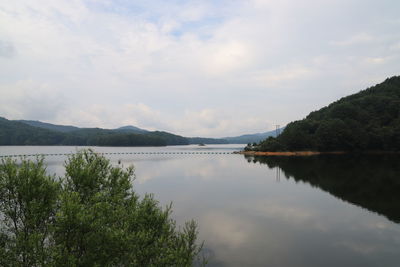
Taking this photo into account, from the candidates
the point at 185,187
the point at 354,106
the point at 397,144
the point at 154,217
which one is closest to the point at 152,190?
the point at 185,187

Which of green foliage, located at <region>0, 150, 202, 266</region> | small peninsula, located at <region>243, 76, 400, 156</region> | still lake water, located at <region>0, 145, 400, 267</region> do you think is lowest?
still lake water, located at <region>0, 145, 400, 267</region>

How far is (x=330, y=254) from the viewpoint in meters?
27.9

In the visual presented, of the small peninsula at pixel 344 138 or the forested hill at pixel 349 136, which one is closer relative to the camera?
the forested hill at pixel 349 136

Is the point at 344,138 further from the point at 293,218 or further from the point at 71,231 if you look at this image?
the point at 71,231

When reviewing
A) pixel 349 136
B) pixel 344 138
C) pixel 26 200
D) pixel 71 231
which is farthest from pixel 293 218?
pixel 349 136

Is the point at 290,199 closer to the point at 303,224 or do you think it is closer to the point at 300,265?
the point at 303,224

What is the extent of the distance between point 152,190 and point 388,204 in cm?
4613

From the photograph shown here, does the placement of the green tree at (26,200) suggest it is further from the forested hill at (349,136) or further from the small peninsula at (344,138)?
the forested hill at (349,136)

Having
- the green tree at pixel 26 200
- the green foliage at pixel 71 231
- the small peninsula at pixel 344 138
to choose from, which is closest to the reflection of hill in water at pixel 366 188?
the green foliage at pixel 71 231

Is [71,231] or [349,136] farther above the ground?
[349,136]

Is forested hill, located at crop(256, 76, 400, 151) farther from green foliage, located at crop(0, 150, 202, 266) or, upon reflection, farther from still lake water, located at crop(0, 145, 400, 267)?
green foliage, located at crop(0, 150, 202, 266)

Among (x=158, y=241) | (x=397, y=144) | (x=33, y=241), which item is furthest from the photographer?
(x=397, y=144)

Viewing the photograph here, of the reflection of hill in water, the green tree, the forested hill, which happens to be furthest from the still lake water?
the forested hill

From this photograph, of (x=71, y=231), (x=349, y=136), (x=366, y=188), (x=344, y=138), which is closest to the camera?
(x=71, y=231)
